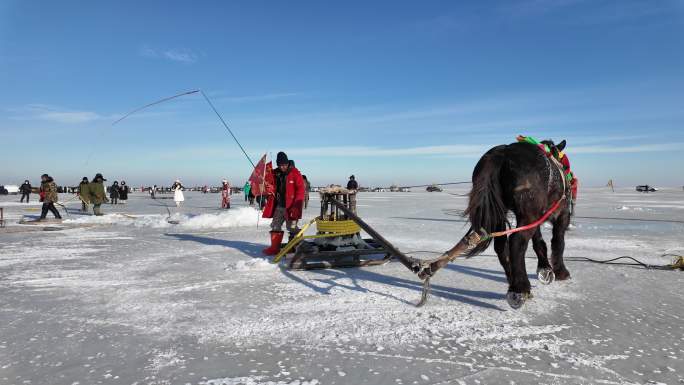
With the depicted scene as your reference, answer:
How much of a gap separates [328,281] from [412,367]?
2560 mm

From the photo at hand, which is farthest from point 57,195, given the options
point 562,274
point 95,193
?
point 562,274

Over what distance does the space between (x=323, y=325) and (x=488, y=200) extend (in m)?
2.03

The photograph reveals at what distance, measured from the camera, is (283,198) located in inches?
283

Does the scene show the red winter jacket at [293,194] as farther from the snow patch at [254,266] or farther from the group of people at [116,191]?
the group of people at [116,191]

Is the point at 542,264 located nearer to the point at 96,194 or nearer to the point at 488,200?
the point at 488,200

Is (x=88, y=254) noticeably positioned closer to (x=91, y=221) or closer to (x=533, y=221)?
(x=91, y=221)

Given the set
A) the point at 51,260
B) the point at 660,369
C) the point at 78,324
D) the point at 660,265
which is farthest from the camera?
the point at 51,260

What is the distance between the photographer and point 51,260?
21.5ft

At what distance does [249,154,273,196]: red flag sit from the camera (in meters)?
7.43

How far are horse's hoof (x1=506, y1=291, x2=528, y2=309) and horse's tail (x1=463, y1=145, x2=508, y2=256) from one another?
572mm

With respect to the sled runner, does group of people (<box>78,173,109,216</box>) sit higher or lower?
higher

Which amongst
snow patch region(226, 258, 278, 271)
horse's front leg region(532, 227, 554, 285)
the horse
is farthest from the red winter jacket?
horse's front leg region(532, 227, 554, 285)

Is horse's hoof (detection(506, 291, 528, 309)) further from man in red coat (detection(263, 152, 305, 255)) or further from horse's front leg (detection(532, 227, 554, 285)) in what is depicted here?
man in red coat (detection(263, 152, 305, 255))

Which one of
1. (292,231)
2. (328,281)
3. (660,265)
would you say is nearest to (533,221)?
(328,281)
